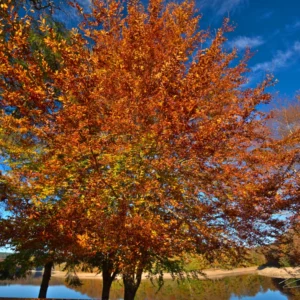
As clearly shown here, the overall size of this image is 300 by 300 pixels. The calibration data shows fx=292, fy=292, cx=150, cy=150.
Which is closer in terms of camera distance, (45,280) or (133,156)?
(133,156)

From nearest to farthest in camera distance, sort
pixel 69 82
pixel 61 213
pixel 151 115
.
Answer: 1. pixel 69 82
2. pixel 61 213
3. pixel 151 115

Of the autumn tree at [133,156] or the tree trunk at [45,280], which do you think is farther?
the tree trunk at [45,280]

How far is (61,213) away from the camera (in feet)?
21.3

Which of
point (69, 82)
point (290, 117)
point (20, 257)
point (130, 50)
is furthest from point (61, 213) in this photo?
point (290, 117)

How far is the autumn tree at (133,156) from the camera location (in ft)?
19.1

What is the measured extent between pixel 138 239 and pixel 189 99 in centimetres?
327

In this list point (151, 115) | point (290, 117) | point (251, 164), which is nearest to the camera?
point (151, 115)

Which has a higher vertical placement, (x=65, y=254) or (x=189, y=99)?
(x=189, y=99)

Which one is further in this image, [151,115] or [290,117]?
[290,117]

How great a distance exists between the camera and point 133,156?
666 cm

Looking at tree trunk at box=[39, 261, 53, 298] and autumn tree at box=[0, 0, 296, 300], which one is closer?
autumn tree at box=[0, 0, 296, 300]

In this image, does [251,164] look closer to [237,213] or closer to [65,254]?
[237,213]

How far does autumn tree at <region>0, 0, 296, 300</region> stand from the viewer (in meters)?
5.82

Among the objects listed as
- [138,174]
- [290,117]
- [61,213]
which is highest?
[290,117]
